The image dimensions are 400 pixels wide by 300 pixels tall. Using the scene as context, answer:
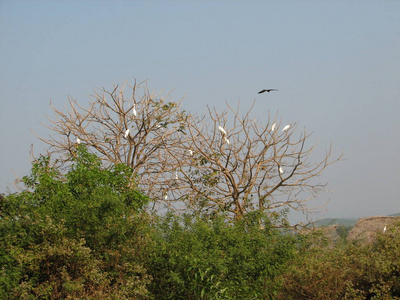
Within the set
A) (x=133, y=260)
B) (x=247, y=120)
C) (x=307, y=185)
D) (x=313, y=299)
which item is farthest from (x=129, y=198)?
(x=307, y=185)

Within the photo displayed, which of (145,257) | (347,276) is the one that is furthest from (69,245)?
(347,276)

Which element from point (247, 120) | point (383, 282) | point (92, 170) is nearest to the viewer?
point (383, 282)

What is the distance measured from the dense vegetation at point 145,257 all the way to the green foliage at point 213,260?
19 millimetres

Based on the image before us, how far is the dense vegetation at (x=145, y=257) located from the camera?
809cm

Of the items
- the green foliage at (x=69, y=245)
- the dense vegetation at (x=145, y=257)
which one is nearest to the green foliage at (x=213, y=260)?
the dense vegetation at (x=145, y=257)

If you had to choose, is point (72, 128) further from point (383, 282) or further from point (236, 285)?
point (383, 282)

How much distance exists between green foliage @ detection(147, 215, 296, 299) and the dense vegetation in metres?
0.02

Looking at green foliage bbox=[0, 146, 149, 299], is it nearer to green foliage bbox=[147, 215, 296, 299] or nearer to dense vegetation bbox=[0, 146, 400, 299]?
dense vegetation bbox=[0, 146, 400, 299]

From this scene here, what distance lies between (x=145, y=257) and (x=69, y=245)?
1494mm

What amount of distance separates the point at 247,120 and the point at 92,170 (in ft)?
18.4

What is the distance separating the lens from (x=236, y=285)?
877 cm

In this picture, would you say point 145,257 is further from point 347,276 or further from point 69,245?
point 347,276

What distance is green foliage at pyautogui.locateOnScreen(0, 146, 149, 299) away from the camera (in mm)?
7910

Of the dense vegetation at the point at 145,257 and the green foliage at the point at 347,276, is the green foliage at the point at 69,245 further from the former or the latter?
the green foliage at the point at 347,276
